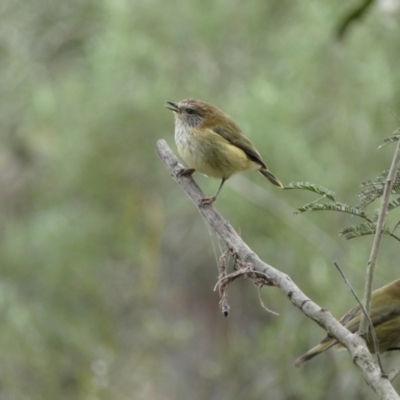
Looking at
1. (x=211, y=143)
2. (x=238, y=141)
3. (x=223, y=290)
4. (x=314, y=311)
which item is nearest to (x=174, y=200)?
(x=238, y=141)

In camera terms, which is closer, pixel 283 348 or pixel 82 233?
pixel 283 348

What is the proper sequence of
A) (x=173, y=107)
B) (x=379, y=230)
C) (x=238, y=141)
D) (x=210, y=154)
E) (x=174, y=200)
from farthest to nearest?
(x=174, y=200) < (x=173, y=107) < (x=238, y=141) < (x=210, y=154) < (x=379, y=230)

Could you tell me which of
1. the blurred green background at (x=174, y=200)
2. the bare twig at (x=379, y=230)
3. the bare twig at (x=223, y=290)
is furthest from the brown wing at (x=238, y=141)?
the bare twig at (x=379, y=230)

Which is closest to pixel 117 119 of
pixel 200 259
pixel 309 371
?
pixel 200 259

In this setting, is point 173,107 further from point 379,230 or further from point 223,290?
point 379,230

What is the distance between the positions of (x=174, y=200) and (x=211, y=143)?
3.20 meters

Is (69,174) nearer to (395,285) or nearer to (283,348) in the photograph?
(283,348)

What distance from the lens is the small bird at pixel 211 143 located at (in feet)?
14.7

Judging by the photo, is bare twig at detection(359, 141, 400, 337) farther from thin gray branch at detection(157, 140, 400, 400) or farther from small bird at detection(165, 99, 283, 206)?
small bird at detection(165, 99, 283, 206)

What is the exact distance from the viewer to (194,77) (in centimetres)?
761

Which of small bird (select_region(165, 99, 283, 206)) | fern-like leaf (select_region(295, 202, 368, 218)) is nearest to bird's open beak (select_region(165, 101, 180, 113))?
small bird (select_region(165, 99, 283, 206))

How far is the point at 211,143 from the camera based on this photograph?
452 centimetres

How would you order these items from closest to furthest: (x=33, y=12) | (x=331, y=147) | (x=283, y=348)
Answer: (x=283, y=348), (x=331, y=147), (x=33, y=12)

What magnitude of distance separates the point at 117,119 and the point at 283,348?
105 inches
